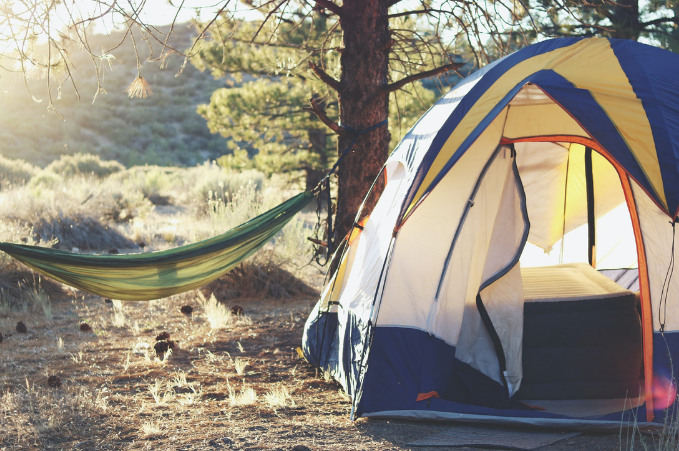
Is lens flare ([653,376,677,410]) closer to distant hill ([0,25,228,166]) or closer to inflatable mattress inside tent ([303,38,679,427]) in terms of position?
inflatable mattress inside tent ([303,38,679,427])

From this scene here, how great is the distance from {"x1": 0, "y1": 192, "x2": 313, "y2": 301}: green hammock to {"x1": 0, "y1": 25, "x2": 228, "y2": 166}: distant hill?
20.5 m

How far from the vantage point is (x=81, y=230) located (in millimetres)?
8102

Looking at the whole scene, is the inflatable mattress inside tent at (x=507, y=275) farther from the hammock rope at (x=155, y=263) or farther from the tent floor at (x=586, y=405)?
the hammock rope at (x=155, y=263)

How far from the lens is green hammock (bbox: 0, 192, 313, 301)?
11.5ft

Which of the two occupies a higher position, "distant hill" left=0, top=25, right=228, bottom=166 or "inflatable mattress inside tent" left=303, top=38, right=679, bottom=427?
"distant hill" left=0, top=25, right=228, bottom=166

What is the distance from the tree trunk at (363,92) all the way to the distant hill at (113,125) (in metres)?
19.9

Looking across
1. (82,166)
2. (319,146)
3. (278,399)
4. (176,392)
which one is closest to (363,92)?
(278,399)

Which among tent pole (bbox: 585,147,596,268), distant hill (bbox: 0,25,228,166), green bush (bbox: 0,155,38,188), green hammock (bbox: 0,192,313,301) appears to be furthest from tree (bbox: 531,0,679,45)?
distant hill (bbox: 0,25,228,166)

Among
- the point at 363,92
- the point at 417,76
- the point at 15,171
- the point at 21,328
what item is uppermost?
the point at 417,76

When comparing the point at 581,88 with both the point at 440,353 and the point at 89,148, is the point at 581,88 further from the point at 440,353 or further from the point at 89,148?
the point at 89,148

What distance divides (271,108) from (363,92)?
23.3 feet

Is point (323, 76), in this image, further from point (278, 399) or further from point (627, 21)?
point (627, 21)

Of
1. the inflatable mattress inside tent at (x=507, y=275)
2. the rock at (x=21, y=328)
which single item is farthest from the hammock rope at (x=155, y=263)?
the rock at (x=21, y=328)

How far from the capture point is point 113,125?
27516mm
